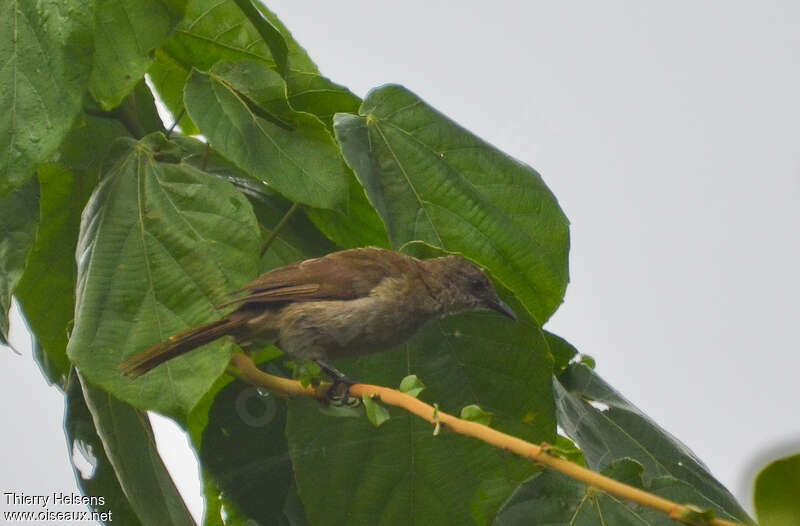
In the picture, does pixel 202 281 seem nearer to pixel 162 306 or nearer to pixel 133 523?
pixel 162 306

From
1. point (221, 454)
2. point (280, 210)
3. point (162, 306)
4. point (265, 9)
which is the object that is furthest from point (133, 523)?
point (265, 9)

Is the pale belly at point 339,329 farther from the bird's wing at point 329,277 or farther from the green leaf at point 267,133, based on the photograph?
the green leaf at point 267,133

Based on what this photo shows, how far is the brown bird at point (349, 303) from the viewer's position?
242 centimetres

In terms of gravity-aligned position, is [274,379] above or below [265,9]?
below

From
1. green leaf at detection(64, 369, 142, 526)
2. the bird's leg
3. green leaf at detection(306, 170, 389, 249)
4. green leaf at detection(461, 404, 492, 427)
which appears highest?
green leaf at detection(461, 404, 492, 427)

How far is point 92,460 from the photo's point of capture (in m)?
2.58

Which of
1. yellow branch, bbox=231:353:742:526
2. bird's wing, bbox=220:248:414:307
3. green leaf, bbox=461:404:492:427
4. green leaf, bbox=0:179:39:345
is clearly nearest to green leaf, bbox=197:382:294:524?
bird's wing, bbox=220:248:414:307

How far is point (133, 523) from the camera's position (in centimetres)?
259

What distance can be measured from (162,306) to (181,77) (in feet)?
3.18

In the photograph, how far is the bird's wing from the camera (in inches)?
94.9

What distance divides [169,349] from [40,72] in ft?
2.12

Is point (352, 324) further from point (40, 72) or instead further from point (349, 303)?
point (40, 72)

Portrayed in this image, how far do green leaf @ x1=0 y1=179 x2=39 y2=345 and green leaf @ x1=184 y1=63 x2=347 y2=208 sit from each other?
411mm

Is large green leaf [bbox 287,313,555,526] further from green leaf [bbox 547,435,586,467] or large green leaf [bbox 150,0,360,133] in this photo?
large green leaf [bbox 150,0,360,133]
